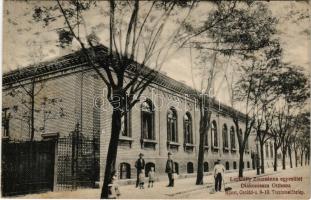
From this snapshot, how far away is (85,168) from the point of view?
44.4 feet

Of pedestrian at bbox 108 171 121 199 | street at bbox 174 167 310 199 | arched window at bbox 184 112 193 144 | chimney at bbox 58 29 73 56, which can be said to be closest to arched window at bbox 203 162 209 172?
arched window at bbox 184 112 193 144

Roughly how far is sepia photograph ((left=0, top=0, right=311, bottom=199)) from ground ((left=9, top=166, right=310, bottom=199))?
36 millimetres

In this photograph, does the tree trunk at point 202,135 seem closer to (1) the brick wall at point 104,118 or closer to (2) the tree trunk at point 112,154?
(1) the brick wall at point 104,118

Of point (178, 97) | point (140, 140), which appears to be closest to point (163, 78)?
point (178, 97)

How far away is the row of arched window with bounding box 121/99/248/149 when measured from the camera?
44.5 ft

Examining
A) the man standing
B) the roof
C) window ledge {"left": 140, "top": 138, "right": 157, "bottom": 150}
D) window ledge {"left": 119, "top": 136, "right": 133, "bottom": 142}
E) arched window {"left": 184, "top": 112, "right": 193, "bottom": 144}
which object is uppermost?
the roof

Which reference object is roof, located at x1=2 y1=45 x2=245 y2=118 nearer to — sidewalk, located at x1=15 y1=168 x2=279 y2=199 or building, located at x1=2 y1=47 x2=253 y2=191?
building, located at x1=2 y1=47 x2=253 y2=191

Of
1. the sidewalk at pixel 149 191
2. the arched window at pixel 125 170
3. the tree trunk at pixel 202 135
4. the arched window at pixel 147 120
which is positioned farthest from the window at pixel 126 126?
the tree trunk at pixel 202 135

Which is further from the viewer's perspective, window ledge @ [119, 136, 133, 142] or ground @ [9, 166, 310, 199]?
window ledge @ [119, 136, 133, 142]

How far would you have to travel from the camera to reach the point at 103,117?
1302 centimetres

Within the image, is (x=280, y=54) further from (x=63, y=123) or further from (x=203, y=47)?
(x=63, y=123)

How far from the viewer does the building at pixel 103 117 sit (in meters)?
13.2

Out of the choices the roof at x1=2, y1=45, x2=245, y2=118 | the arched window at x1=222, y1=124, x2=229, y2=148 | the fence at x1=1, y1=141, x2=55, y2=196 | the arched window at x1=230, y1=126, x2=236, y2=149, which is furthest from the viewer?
the arched window at x1=230, y1=126, x2=236, y2=149

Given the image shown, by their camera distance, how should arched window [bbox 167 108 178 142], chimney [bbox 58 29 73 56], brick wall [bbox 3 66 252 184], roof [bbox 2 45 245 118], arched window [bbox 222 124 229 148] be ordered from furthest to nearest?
arched window [bbox 222 124 229 148] < arched window [bbox 167 108 178 142] < brick wall [bbox 3 66 252 184] < roof [bbox 2 45 245 118] < chimney [bbox 58 29 73 56]
